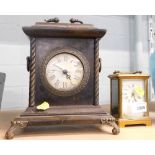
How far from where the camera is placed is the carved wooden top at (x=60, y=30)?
2.66 feet

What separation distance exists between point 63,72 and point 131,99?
0.97ft

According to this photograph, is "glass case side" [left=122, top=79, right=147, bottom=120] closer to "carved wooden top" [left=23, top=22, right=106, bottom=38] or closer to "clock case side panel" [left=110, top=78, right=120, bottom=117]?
"clock case side panel" [left=110, top=78, right=120, bottom=117]

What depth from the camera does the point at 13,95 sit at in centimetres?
146

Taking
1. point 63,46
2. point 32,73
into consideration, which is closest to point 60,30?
point 63,46

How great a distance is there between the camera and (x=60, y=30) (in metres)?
0.82

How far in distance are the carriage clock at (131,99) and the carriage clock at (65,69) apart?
0.43 ft

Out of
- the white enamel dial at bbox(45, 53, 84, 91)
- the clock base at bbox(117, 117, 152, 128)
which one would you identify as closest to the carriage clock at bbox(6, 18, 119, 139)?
the white enamel dial at bbox(45, 53, 84, 91)

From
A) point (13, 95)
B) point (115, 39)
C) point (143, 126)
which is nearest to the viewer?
point (143, 126)

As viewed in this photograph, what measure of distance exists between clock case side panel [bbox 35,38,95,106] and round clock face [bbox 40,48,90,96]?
1 centimetres

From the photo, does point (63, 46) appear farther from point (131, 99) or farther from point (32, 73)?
point (131, 99)
